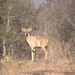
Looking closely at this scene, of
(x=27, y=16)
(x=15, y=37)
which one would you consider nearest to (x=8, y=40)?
(x=15, y=37)

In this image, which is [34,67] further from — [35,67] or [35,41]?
[35,41]

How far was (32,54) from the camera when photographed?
50.0ft

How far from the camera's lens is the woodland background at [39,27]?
47.2 feet

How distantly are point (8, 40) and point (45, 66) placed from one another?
8.29 ft

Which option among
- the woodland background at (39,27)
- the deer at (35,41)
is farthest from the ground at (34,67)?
the deer at (35,41)

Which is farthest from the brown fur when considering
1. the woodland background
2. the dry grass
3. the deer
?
the dry grass

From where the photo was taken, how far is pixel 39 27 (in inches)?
664

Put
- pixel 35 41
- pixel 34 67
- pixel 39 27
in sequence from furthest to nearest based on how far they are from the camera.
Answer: pixel 39 27 → pixel 35 41 → pixel 34 67

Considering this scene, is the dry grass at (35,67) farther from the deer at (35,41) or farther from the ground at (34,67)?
the deer at (35,41)

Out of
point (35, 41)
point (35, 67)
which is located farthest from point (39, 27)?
point (35, 67)

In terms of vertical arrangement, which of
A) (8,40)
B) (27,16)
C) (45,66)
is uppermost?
(27,16)

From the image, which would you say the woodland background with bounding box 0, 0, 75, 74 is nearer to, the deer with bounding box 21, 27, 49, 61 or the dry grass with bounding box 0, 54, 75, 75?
the deer with bounding box 21, 27, 49, 61

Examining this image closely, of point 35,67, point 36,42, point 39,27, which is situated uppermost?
point 39,27

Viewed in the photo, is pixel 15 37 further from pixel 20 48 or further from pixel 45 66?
pixel 45 66
